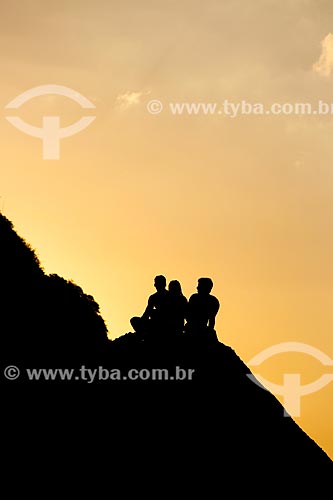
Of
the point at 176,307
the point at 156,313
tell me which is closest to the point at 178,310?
the point at 176,307

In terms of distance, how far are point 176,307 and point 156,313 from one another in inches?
30.0

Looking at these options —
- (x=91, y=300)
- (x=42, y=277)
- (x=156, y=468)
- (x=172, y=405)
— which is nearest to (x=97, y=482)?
(x=156, y=468)

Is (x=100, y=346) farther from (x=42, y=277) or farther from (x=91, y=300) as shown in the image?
(x=91, y=300)

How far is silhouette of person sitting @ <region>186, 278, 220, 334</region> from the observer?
75.9 feet

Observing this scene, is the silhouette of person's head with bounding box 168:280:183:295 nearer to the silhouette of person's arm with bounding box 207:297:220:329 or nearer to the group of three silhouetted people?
the group of three silhouetted people

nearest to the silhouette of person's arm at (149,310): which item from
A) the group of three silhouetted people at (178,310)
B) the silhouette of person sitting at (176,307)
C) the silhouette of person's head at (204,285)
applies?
the group of three silhouetted people at (178,310)

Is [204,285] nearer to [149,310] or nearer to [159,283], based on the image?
[159,283]

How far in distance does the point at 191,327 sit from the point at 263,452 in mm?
4486

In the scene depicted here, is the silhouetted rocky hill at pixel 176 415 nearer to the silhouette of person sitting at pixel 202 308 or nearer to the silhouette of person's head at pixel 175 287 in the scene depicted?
the silhouette of person sitting at pixel 202 308

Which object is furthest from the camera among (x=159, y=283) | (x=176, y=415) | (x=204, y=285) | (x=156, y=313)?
(x=156, y=313)

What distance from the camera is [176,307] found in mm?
23375

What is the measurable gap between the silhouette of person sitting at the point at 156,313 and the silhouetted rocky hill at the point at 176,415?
403 mm

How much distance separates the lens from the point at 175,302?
2325 cm

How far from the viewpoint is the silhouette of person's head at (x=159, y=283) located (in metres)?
23.3
